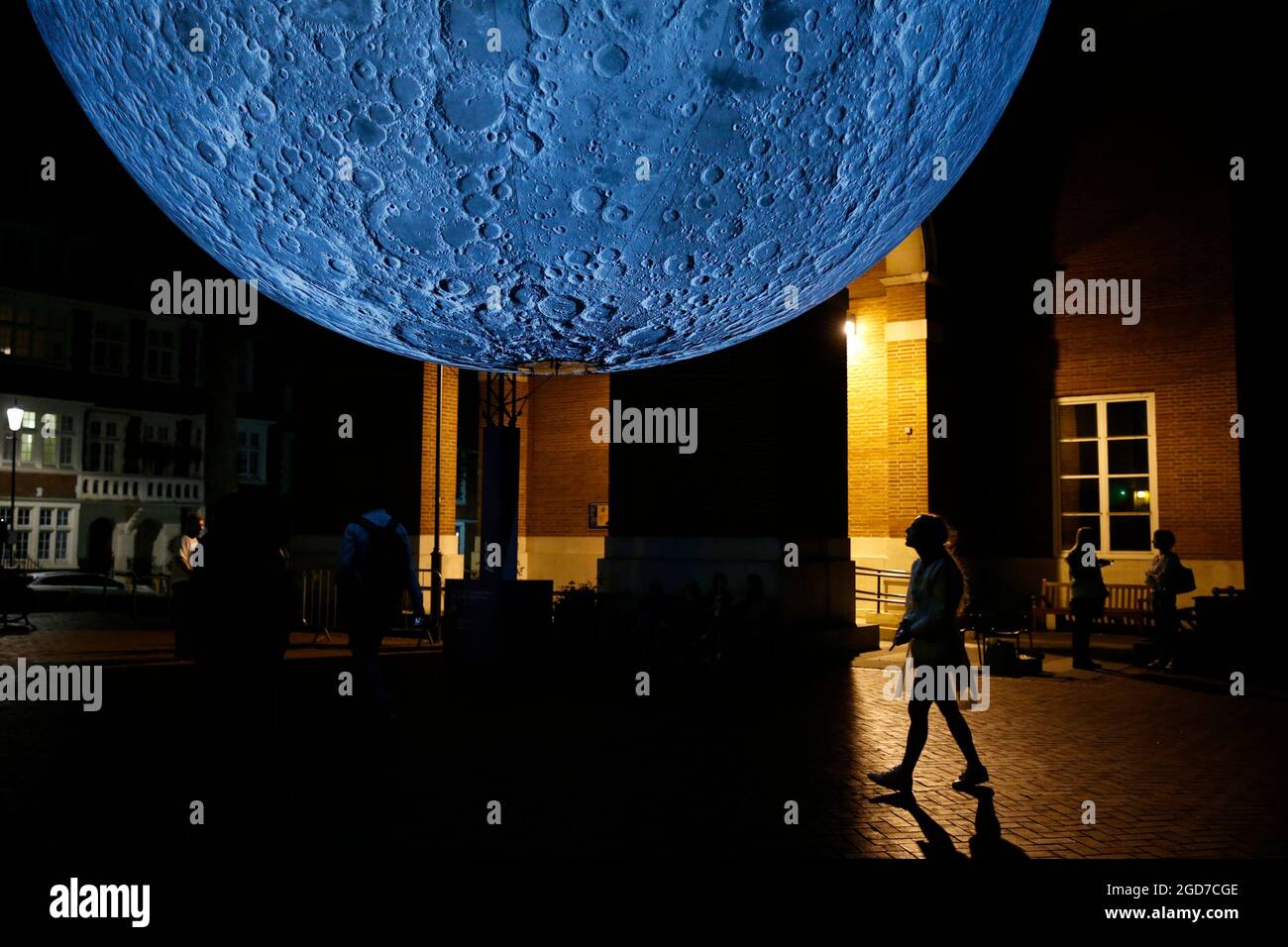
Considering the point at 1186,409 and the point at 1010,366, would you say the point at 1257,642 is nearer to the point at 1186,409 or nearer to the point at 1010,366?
the point at 1186,409

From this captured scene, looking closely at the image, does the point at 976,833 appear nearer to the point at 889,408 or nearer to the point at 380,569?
the point at 380,569

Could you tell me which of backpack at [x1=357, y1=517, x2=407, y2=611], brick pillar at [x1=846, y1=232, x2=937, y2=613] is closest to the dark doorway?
brick pillar at [x1=846, y1=232, x2=937, y2=613]

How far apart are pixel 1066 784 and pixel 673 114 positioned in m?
6.97

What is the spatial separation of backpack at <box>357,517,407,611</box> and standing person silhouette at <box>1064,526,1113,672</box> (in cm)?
958

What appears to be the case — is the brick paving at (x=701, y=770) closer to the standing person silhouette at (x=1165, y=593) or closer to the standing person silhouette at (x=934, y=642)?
the standing person silhouette at (x=934, y=642)

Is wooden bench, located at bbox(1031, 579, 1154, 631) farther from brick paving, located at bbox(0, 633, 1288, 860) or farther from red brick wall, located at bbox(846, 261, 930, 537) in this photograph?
brick paving, located at bbox(0, 633, 1288, 860)

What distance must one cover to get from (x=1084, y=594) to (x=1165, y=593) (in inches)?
41.2

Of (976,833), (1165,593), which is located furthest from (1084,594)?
(976,833)

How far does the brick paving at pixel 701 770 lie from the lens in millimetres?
5453

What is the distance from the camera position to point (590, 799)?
6.20 m

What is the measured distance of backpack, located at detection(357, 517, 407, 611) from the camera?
8180mm

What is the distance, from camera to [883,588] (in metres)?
20.2

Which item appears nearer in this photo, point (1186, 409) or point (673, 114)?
point (673, 114)
